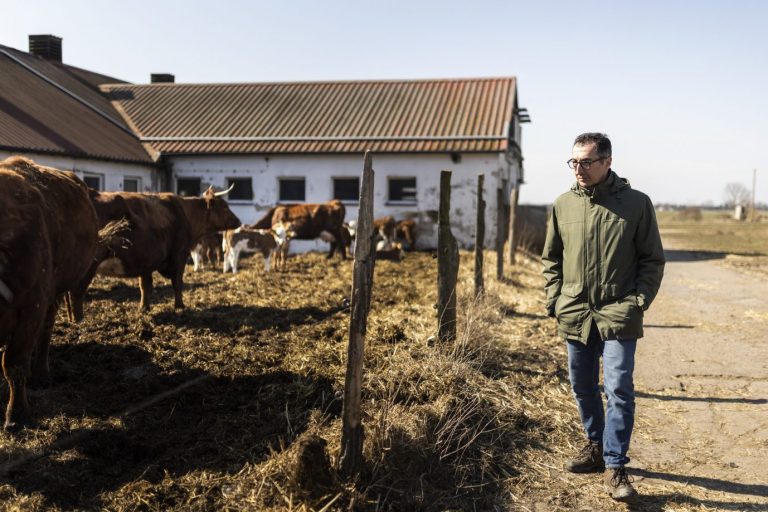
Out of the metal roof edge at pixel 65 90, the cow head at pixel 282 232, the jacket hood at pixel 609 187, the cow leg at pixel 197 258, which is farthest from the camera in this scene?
the metal roof edge at pixel 65 90

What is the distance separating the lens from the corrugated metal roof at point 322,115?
2242 cm

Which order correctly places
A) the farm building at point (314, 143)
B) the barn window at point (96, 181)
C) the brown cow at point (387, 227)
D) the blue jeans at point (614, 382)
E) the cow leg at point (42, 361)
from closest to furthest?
the blue jeans at point (614, 382), the cow leg at point (42, 361), the barn window at point (96, 181), the brown cow at point (387, 227), the farm building at point (314, 143)

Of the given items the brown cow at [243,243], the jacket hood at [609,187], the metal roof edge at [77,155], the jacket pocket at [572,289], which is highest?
the metal roof edge at [77,155]

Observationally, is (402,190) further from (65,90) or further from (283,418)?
(283,418)

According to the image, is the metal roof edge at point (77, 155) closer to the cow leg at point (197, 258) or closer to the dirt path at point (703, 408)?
the cow leg at point (197, 258)

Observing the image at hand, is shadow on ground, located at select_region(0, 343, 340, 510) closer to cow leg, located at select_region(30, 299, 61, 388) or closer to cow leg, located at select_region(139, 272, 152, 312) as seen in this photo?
cow leg, located at select_region(30, 299, 61, 388)

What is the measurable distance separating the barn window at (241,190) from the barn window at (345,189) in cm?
288

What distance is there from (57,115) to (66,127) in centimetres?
86

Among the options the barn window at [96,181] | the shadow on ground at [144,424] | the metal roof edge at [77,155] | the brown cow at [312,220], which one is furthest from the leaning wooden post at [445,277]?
the barn window at [96,181]

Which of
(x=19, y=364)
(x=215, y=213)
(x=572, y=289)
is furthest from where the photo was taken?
(x=215, y=213)

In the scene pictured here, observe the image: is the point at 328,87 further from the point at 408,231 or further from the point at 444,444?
the point at 444,444

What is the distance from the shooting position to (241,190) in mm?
23203

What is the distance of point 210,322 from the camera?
29.1 ft

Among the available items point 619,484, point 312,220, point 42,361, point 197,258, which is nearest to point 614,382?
point 619,484
